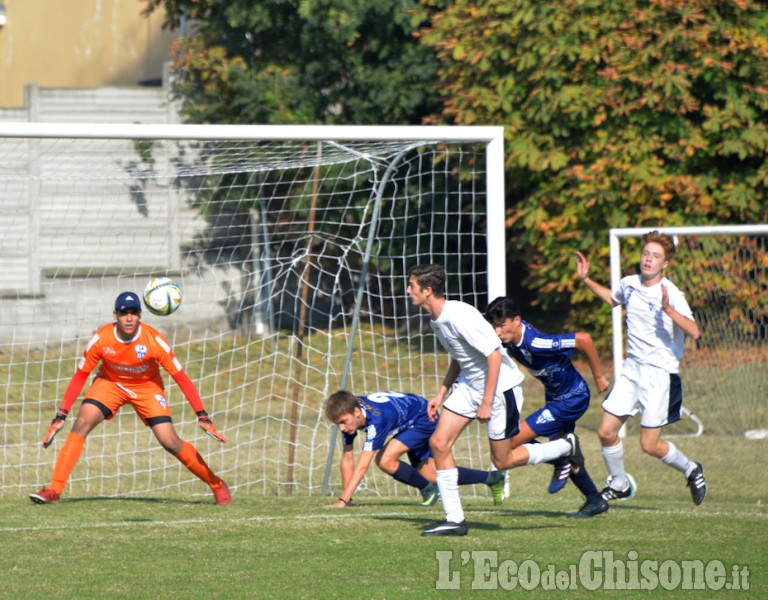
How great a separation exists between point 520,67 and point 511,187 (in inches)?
72.3

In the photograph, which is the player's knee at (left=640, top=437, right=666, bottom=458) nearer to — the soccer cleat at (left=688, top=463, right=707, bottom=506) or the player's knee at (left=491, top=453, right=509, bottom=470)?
the soccer cleat at (left=688, top=463, right=707, bottom=506)

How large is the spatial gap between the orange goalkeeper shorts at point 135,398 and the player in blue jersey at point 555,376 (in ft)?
8.21

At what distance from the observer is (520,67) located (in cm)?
1504

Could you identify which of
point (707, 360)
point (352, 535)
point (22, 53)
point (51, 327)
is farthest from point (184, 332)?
point (22, 53)

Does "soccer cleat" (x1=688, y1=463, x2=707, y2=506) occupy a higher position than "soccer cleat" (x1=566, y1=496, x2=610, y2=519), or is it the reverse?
"soccer cleat" (x1=688, y1=463, x2=707, y2=506)

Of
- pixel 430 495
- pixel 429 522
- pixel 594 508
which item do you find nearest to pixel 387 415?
pixel 430 495

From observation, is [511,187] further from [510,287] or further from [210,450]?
[210,450]

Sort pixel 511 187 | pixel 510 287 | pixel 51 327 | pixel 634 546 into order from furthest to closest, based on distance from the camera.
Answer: pixel 510 287 < pixel 511 187 < pixel 51 327 < pixel 634 546

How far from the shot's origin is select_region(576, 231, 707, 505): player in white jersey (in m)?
7.25

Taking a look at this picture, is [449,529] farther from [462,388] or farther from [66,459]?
[66,459]

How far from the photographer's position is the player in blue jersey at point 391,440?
24.0 feet

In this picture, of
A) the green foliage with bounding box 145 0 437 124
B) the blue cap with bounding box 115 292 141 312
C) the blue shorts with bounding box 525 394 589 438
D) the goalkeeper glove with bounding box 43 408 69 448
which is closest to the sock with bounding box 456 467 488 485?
the blue shorts with bounding box 525 394 589 438

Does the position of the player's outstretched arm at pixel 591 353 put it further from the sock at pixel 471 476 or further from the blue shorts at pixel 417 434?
the blue shorts at pixel 417 434

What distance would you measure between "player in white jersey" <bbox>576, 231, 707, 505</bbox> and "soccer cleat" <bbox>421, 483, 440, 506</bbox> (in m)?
1.15
